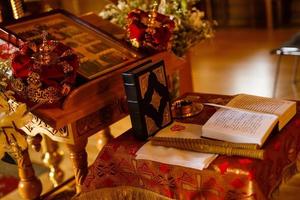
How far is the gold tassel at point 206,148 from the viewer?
53.9 inches

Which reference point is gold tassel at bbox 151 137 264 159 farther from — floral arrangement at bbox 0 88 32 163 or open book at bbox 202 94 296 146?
floral arrangement at bbox 0 88 32 163

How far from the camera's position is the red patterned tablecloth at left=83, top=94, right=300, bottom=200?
1.34m

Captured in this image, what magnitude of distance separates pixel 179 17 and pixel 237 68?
6.99 feet

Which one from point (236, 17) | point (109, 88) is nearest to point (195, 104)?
point (109, 88)

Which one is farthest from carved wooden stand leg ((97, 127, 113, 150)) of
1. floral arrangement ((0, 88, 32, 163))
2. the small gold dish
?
floral arrangement ((0, 88, 32, 163))

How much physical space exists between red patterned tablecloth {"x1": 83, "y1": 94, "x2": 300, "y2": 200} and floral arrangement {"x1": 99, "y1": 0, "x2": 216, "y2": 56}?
3.29ft

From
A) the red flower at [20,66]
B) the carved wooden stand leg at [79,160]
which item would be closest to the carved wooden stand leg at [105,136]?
the carved wooden stand leg at [79,160]

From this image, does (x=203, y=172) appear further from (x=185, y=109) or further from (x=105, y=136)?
(x=105, y=136)

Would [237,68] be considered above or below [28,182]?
below

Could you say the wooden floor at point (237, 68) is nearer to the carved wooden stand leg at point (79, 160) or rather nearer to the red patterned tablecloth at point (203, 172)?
the carved wooden stand leg at point (79, 160)

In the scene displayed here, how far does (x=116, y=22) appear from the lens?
2.67 meters

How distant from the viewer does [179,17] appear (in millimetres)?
2609

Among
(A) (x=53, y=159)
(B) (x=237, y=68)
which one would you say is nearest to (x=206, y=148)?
(A) (x=53, y=159)

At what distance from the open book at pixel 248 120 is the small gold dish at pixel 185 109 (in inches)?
5.0
